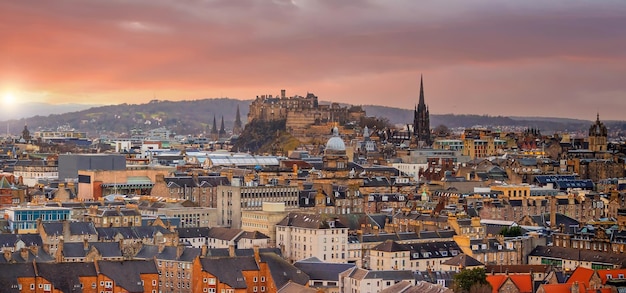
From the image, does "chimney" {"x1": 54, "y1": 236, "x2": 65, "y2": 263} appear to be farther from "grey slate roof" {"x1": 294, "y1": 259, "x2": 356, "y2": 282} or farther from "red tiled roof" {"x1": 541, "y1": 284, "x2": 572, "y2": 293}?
"red tiled roof" {"x1": 541, "y1": 284, "x2": 572, "y2": 293}

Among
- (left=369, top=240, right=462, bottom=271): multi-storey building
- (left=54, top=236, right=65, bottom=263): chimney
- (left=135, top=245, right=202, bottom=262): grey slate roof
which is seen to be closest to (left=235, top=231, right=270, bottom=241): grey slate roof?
(left=369, top=240, right=462, bottom=271): multi-storey building

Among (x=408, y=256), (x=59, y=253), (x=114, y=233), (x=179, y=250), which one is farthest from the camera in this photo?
(x=114, y=233)

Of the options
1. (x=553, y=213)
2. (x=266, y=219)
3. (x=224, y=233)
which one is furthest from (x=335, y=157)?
(x=224, y=233)

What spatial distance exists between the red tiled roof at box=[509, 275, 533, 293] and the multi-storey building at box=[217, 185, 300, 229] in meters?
33.4

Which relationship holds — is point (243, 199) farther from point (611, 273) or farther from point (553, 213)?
point (611, 273)

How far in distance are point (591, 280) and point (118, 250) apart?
30.4 m

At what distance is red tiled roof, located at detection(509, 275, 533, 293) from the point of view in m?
78.3

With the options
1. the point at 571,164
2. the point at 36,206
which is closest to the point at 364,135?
the point at 571,164

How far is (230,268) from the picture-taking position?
82812 millimetres

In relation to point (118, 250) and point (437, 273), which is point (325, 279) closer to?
point (437, 273)

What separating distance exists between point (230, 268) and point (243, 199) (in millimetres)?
28553

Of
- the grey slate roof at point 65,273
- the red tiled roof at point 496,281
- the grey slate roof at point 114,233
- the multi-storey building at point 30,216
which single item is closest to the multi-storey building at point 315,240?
the grey slate roof at point 114,233

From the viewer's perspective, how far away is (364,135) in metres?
195

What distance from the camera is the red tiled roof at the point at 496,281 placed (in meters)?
78.2
